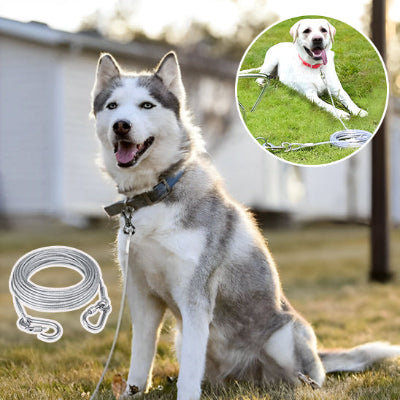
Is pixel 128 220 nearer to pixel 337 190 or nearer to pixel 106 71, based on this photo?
pixel 106 71

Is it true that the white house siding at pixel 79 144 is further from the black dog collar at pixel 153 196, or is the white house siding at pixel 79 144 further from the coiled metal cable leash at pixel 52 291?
the black dog collar at pixel 153 196

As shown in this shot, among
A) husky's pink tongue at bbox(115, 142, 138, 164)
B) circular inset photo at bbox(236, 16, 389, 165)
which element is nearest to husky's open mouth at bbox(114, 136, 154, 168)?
husky's pink tongue at bbox(115, 142, 138, 164)

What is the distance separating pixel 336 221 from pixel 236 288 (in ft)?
49.4

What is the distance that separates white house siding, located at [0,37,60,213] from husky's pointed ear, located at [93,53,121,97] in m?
9.21

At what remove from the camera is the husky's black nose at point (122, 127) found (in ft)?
9.77

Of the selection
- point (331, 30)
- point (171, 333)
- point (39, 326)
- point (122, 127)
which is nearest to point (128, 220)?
point (122, 127)

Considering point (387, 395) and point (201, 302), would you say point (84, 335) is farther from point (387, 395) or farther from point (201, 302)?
point (387, 395)

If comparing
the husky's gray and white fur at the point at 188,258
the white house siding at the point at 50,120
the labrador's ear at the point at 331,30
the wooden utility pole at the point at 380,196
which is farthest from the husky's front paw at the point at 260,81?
the white house siding at the point at 50,120

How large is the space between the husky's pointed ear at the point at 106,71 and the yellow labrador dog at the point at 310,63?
101cm

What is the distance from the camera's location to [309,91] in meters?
3.76

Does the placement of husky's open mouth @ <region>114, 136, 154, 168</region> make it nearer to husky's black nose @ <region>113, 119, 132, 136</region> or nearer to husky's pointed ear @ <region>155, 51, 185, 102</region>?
husky's black nose @ <region>113, 119, 132, 136</region>

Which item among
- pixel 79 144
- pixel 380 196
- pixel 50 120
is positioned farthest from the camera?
pixel 79 144

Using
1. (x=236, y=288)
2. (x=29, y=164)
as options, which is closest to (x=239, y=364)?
(x=236, y=288)

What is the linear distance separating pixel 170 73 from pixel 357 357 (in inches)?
77.5
